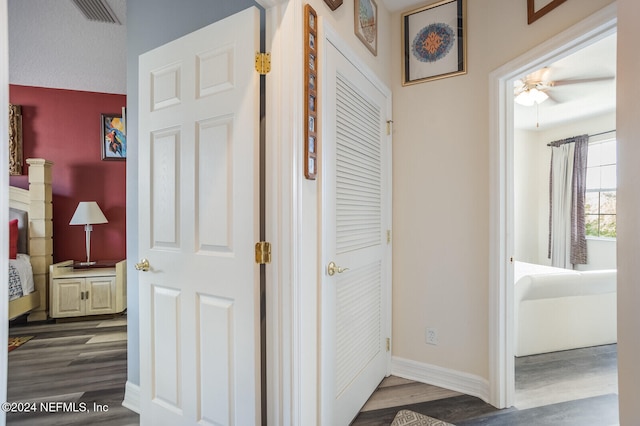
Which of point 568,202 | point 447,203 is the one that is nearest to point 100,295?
point 447,203

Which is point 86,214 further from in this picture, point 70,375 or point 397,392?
point 397,392

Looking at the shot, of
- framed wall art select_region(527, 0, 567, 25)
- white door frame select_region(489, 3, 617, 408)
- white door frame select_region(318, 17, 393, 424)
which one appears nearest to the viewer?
white door frame select_region(318, 17, 393, 424)

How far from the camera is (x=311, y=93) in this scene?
1.33 metres

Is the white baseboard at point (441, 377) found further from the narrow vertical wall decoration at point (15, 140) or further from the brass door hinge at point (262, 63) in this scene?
the narrow vertical wall decoration at point (15, 140)

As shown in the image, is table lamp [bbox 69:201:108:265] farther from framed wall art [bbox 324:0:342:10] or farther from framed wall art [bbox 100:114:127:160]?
framed wall art [bbox 324:0:342:10]

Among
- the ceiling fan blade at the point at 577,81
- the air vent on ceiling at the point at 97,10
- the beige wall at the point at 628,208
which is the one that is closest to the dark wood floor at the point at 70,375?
the beige wall at the point at 628,208

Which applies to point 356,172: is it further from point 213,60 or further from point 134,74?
point 134,74

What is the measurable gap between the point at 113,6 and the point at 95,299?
9.32ft

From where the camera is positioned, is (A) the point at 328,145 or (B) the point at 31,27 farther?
(B) the point at 31,27

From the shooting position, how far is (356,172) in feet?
5.98

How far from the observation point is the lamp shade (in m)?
3.53

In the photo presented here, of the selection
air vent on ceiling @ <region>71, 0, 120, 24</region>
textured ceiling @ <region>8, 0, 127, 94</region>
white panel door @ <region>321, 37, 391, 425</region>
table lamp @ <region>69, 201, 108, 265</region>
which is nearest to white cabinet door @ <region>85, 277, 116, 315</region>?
table lamp @ <region>69, 201, 108, 265</region>

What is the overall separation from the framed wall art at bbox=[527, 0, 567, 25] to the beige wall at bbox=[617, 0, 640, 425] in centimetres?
61

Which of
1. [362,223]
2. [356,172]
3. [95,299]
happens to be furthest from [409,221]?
[95,299]
